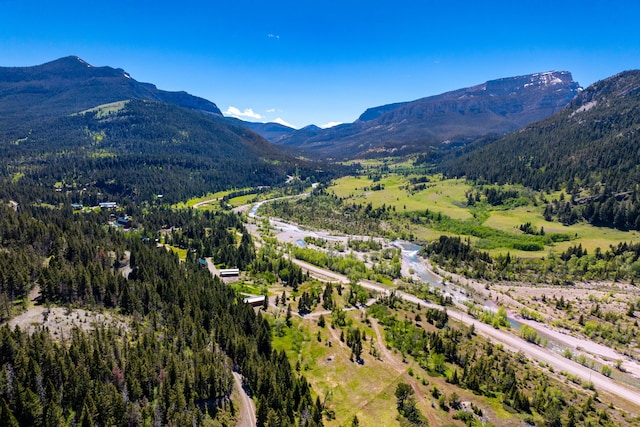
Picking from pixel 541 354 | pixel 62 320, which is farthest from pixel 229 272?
pixel 541 354

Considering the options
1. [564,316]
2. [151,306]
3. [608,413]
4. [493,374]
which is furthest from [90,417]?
[564,316]

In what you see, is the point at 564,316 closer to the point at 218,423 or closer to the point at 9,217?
the point at 218,423

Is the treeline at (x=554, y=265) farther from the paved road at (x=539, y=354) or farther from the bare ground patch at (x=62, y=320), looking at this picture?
the bare ground patch at (x=62, y=320)

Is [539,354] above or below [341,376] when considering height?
below

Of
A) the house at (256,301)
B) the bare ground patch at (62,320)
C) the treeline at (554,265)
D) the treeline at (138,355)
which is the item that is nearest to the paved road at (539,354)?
the treeline at (554,265)

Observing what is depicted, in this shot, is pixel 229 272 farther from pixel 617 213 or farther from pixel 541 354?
pixel 617 213
